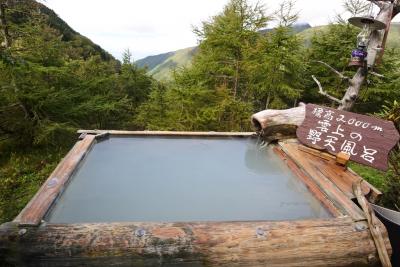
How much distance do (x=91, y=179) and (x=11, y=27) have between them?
8174mm

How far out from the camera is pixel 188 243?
210cm

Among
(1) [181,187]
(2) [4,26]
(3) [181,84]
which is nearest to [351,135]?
(1) [181,187]

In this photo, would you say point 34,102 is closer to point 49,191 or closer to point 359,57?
point 49,191

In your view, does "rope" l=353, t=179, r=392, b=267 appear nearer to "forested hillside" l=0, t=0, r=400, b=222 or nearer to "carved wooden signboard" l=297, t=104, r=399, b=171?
"carved wooden signboard" l=297, t=104, r=399, b=171

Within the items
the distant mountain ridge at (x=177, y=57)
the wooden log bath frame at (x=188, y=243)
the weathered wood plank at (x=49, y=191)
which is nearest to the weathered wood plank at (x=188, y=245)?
the wooden log bath frame at (x=188, y=243)

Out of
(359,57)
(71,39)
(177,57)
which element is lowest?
(359,57)

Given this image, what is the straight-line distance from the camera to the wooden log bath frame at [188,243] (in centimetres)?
201

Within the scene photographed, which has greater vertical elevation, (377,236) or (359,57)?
(359,57)

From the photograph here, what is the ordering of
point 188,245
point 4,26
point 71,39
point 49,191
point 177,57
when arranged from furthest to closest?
point 177,57 < point 71,39 < point 4,26 < point 49,191 < point 188,245

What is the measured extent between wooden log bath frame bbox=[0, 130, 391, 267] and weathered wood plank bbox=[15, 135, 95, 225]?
0.01m

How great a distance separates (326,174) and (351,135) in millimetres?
869

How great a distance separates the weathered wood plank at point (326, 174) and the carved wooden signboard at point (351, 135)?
0.66 feet

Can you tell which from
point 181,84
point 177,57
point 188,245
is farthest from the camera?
point 177,57

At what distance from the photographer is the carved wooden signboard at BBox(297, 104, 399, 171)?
362cm
